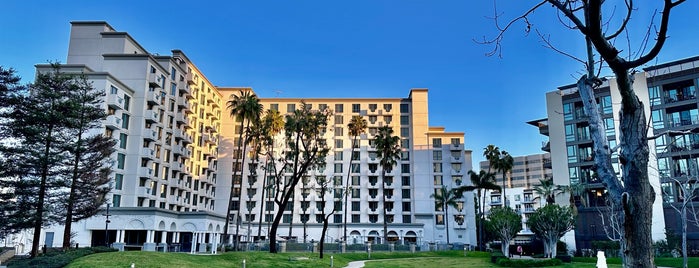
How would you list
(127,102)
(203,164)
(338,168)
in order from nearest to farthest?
(127,102), (203,164), (338,168)

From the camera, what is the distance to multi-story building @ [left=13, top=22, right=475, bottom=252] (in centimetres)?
5575

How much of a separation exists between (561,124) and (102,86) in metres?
62.1

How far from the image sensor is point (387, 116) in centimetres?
9344

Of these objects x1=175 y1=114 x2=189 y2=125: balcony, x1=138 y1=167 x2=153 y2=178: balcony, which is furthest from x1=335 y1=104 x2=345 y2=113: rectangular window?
x1=138 y1=167 x2=153 y2=178: balcony

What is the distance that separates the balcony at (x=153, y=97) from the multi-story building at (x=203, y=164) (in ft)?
0.87

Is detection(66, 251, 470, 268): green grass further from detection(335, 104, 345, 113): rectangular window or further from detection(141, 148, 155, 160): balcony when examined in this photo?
detection(335, 104, 345, 113): rectangular window

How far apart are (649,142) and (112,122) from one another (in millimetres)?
62191

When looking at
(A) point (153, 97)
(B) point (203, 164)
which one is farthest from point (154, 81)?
(B) point (203, 164)

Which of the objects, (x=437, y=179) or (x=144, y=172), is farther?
(x=437, y=179)

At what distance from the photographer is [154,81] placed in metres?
62.3

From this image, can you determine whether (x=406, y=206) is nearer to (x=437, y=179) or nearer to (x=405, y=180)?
(x=405, y=180)

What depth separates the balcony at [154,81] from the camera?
6203cm

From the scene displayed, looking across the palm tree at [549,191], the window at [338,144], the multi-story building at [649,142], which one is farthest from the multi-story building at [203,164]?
the multi-story building at [649,142]

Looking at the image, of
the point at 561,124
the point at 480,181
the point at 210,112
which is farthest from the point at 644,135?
the point at 210,112
